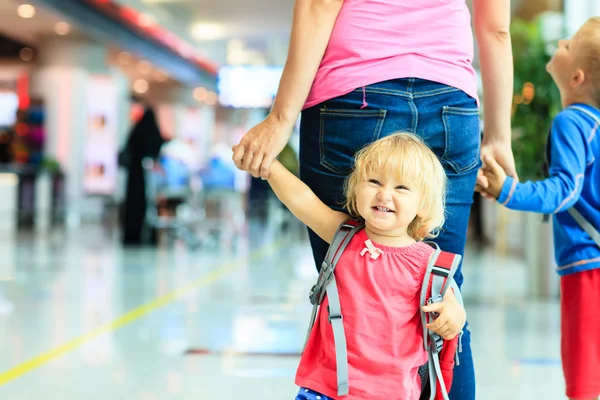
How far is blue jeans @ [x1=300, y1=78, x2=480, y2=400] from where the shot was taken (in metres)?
1.57

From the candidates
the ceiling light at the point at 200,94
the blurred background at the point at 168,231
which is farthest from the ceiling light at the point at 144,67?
the ceiling light at the point at 200,94

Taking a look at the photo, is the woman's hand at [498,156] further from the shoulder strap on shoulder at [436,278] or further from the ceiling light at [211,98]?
the ceiling light at [211,98]

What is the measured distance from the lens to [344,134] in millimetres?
1585

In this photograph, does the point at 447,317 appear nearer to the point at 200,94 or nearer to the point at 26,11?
the point at 26,11

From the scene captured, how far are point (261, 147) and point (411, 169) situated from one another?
11.9 inches

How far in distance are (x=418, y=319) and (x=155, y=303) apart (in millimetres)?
3928

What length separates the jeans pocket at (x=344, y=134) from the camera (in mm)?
1573

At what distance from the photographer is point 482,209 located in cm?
1345

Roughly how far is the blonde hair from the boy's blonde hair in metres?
0.70

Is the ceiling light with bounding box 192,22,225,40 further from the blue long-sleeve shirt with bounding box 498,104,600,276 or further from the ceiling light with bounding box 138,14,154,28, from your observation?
the blue long-sleeve shirt with bounding box 498,104,600,276

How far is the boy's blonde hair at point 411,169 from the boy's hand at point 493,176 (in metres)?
0.32

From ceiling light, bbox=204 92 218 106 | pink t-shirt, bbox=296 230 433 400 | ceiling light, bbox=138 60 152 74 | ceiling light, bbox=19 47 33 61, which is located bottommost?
pink t-shirt, bbox=296 230 433 400

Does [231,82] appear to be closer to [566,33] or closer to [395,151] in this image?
[566,33]

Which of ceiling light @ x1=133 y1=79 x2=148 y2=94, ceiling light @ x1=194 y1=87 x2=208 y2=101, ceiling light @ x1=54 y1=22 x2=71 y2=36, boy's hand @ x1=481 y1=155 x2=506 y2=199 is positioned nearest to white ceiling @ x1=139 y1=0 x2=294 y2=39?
ceiling light @ x1=54 y1=22 x2=71 y2=36
